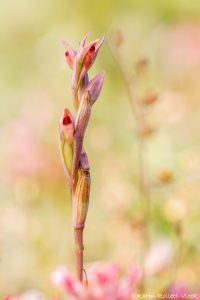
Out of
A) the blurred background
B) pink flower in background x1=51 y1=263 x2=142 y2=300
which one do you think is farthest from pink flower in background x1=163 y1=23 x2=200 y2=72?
pink flower in background x1=51 y1=263 x2=142 y2=300

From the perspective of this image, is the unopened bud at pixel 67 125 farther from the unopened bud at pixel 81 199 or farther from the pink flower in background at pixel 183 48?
the pink flower in background at pixel 183 48

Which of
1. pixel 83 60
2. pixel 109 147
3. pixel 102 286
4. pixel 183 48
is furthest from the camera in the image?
pixel 183 48

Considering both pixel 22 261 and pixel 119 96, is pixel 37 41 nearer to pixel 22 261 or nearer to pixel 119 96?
pixel 119 96

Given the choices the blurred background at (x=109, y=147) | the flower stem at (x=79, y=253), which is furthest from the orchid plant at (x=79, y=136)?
the blurred background at (x=109, y=147)

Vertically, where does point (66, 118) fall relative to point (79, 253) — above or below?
above

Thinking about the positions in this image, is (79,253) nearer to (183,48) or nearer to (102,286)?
(102,286)

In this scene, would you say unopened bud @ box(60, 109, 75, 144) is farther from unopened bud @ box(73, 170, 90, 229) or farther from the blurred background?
the blurred background

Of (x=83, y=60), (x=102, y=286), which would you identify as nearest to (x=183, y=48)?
(x=83, y=60)
